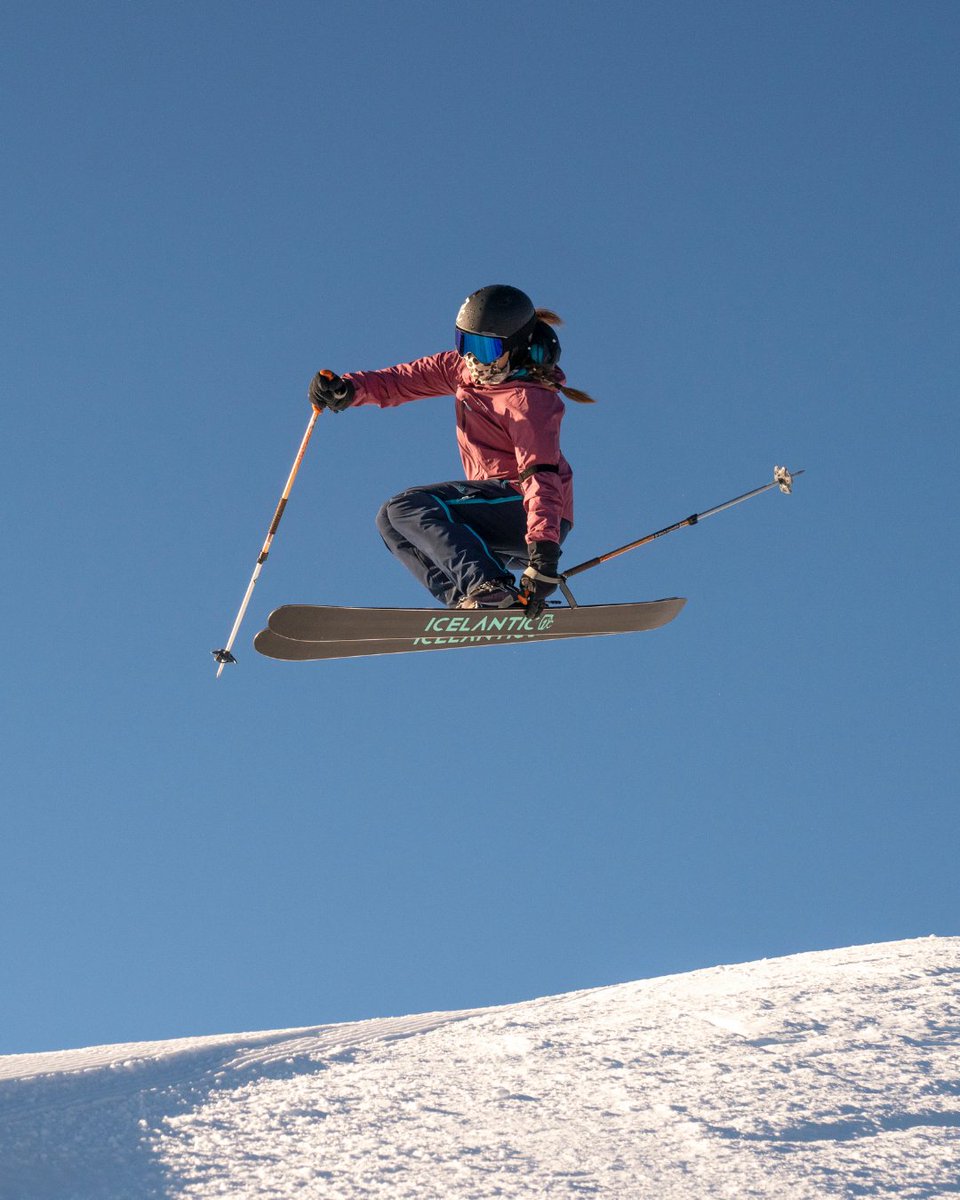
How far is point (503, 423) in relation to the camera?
7.75 metres

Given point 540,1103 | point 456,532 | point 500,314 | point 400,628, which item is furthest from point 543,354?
point 540,1103

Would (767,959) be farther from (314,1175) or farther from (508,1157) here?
(314,1175)

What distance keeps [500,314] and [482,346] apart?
0.71 ft

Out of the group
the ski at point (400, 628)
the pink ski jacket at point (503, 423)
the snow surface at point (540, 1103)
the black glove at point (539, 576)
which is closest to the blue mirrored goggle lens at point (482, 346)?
the pink ski jacket at point (503, 423)

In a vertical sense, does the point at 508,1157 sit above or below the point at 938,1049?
below

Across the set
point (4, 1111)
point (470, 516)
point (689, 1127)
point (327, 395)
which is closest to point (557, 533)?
point (470, 516)

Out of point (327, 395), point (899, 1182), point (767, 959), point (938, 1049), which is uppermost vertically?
point (327, 395)

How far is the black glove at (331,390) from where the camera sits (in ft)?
26.2

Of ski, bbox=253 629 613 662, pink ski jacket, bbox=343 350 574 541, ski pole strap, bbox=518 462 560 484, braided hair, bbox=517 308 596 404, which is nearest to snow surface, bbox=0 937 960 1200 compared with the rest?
ski, bbox=253 629 613 662

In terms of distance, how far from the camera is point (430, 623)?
772cm

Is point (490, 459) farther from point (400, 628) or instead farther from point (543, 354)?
point (400, 628)

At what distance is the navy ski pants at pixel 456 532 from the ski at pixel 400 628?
179mm

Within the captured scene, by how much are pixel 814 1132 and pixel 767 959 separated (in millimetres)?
3781

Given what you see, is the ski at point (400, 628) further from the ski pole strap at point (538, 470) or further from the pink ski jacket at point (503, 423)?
the ski pole strap at point (538, 470)
